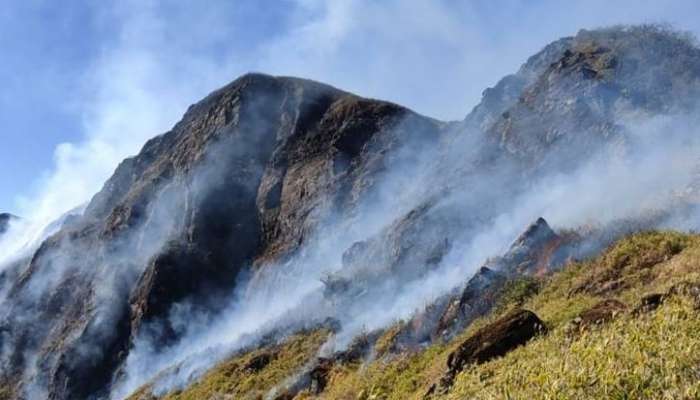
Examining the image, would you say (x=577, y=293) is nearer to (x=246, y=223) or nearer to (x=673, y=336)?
(x=673, y=336)

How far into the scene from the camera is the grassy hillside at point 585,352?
8367 millimetres

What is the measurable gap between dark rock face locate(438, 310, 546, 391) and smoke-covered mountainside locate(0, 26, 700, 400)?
5 centimetres

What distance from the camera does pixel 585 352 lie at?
1030cm

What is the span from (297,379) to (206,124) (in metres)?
50.2

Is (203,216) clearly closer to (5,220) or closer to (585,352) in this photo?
(585,352)

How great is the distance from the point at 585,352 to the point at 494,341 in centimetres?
386

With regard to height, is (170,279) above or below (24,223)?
below

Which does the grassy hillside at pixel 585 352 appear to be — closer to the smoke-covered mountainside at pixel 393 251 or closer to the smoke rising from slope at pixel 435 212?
the smoke-covered mountainside at pixel 393 251

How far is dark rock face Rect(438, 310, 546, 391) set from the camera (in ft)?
45.5

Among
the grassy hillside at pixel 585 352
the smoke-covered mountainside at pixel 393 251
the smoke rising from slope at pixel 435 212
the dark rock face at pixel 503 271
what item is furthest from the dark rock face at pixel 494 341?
the smoke rising from slope at pixel 435 212

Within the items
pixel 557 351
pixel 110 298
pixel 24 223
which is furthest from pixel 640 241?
pixel 24 223

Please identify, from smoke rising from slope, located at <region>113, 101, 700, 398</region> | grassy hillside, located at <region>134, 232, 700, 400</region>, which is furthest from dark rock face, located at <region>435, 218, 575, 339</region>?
smoke rising from slope, located at <region>113, 101, 700, 398</region>

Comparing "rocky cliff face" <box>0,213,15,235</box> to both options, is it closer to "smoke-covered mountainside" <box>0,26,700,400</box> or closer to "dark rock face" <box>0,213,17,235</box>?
"dark rock face" <box>0,213,17,235</box>

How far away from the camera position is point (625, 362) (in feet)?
29.2
